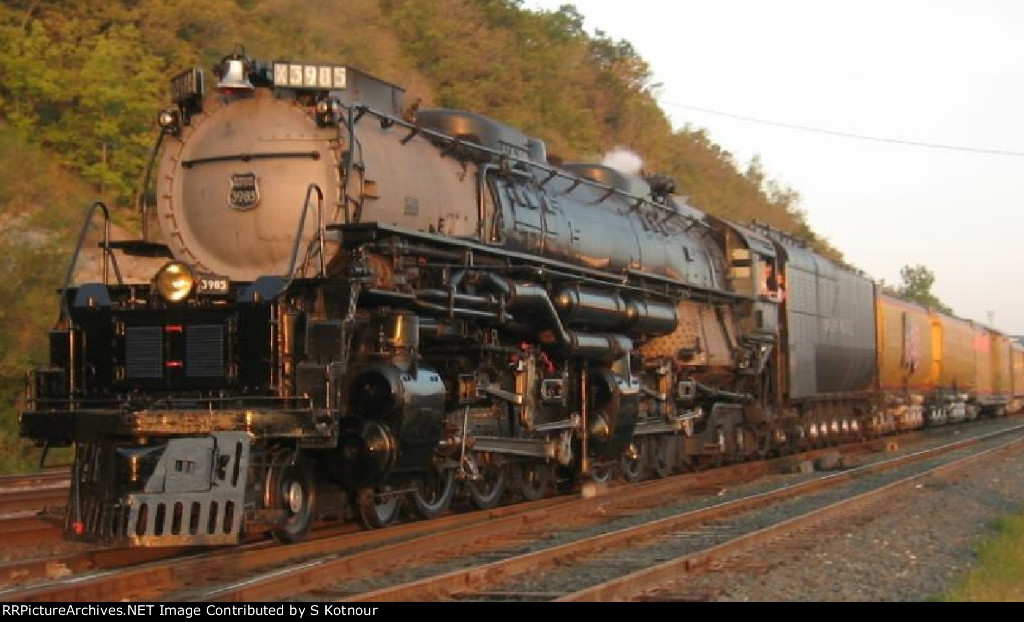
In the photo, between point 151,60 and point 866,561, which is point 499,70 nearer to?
point 151,60

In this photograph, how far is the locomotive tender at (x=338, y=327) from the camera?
9.23 metres

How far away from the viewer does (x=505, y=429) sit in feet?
41.3

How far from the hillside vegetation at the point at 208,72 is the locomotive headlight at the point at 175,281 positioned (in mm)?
11171

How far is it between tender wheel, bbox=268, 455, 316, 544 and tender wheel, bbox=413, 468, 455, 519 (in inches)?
55.2

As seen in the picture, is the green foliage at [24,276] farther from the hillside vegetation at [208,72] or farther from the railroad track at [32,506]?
the railroad track at [32,506]

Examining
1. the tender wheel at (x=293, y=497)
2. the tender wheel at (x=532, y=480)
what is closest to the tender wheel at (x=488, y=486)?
the tender wheel at (x=532, y=480)

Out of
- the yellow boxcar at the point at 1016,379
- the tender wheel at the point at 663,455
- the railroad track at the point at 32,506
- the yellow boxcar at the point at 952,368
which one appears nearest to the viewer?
the railroad track at the point at 32,506

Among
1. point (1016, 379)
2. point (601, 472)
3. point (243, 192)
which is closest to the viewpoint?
point (243, 192)

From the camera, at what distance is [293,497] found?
387 inches

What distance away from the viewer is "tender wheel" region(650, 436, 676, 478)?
55.2 feet

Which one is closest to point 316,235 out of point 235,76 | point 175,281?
point 175,281

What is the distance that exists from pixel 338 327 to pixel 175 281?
150 cm

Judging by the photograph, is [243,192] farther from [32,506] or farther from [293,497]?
[32,506]

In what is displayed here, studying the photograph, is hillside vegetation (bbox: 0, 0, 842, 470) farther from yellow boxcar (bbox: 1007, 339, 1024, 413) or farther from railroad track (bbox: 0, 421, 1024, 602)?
yellow boxcar (bbox: 1007, 339, 1024, 413)
